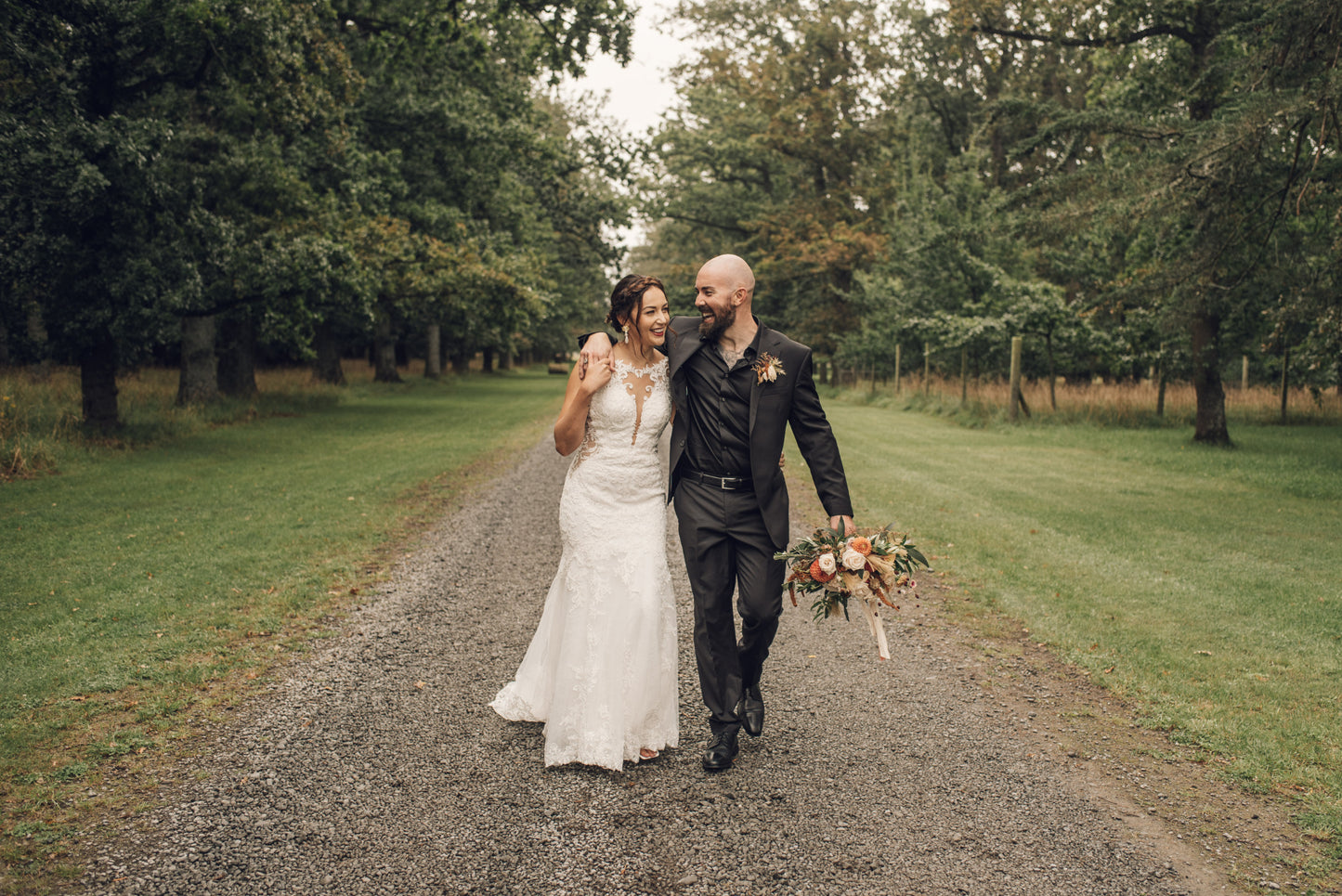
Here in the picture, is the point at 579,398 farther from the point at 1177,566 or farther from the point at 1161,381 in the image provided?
the point at 1161,381

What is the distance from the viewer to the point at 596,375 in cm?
416

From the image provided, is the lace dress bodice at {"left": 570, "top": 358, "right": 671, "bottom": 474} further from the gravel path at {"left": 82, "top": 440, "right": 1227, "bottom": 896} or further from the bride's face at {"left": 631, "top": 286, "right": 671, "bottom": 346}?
the gravel path at {"left": 82, "top": 440, "right": 1227, "bottom": 896}

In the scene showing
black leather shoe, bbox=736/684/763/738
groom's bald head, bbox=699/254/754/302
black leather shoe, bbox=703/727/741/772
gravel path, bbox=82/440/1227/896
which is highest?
groom's bald head, bbox=699/254/754/302

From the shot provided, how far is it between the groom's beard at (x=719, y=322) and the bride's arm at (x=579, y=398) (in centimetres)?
48

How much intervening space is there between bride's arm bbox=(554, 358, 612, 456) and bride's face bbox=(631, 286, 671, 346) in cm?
23

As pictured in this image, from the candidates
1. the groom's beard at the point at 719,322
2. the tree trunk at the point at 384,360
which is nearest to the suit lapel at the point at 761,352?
the groom's beard at the point at 719,322

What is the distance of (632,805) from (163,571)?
5.65 meters

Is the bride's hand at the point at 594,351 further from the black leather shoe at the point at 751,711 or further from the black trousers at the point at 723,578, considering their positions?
the black leather shoe at the point at 751,711

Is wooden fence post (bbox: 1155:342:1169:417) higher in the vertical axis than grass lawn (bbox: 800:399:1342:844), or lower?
higher

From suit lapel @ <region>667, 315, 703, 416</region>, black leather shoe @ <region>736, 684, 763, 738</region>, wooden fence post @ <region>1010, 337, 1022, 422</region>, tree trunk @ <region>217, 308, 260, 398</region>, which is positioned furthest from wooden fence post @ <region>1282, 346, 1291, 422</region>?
tree trunk @ <region>217, 308, 260, 398</region>

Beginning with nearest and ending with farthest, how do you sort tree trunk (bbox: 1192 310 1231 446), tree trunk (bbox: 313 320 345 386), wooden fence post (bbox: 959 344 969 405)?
tree trunk (bbox: 1192 310 1231 446) < wooden fence post (bbox: 959 344 969 405) < tree trunk (bbox: 313 320 345 386)

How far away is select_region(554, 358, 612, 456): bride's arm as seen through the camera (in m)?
4.15

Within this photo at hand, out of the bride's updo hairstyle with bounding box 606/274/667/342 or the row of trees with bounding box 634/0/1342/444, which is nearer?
the bride's updo hairstyle with bounding box 606/274/667/342

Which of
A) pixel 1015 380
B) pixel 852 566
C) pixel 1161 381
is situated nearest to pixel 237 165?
pixel 852 566
